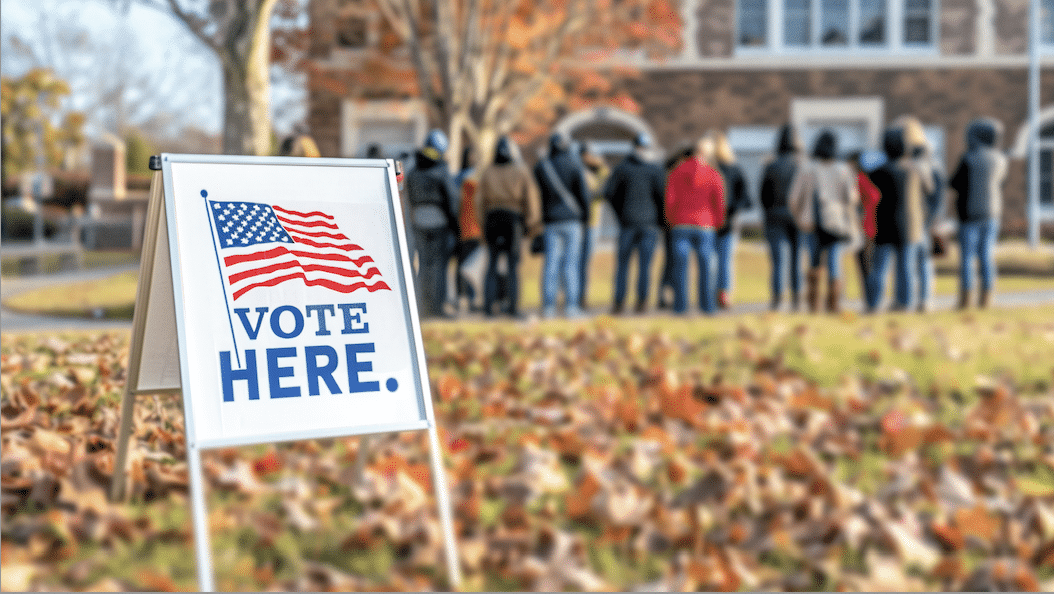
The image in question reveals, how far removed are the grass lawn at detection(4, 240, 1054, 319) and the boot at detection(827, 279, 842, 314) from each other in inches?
89.4

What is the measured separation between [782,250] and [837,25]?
15476 millimetres

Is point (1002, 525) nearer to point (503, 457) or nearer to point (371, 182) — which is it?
point (503, 457)

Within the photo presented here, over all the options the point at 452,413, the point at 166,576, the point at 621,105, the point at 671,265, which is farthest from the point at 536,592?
the point at 621,105

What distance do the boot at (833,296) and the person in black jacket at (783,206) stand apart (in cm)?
38

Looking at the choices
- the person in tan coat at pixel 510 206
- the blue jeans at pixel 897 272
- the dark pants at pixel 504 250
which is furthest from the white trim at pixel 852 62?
the person in tan coat at pixel 510 206

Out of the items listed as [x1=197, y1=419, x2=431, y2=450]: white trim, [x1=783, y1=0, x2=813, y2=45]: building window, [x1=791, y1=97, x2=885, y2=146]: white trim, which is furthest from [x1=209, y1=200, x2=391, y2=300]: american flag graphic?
[x1=783, y1=0, x2=813, y2=45]: building window

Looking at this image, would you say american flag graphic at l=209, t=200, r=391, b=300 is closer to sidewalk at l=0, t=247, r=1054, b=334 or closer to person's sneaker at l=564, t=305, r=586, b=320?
sidewalk at l=0, t=247, r=1054, b=334

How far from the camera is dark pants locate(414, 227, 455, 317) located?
396 inches

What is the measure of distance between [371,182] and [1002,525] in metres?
3.10

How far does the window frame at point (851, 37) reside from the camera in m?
24.0

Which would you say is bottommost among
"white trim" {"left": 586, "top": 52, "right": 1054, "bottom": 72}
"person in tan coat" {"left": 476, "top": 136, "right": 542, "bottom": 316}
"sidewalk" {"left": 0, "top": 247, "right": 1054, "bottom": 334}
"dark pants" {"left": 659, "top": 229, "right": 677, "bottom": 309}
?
"sidewalk" {"left": 0, "top": 247, "right": 1054, "bottom": 334}

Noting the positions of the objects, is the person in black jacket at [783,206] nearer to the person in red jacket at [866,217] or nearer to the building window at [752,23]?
the person in red jacket at [866,217]

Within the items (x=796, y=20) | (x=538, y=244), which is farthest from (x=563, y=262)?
(x=796, y=20)

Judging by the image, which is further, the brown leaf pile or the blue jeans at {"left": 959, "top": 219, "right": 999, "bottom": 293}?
the blue jeans at {"left": 959, "top": 219, "right": 999, "bottom": 293}
